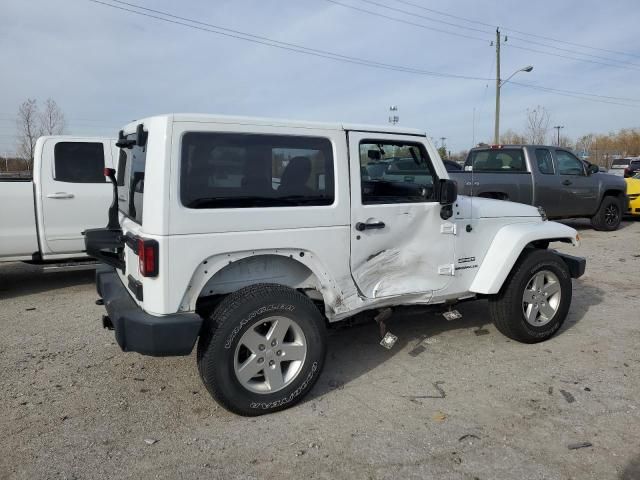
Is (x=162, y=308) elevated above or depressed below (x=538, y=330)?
above

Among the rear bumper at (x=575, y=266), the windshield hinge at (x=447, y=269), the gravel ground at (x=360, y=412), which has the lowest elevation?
the gravel ground at (x=360, y=412)

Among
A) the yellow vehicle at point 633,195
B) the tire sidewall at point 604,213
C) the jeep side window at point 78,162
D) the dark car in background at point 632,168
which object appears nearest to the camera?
the jeep side window at point 78,162

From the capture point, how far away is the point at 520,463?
2.85 m

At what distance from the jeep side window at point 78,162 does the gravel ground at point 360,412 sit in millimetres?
2302

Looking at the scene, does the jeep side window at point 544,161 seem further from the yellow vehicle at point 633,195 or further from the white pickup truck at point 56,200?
the white pickup truck at point 56,200

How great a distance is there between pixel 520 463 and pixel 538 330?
199cm

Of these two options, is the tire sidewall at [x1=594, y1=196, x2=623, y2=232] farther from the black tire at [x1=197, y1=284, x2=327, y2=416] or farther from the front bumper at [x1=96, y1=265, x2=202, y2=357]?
the front bumper at [x1=96, y1=265, x2=202, y2=357]

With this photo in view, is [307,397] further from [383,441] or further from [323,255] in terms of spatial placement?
[323,255]

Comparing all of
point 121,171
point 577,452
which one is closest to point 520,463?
point 577,452

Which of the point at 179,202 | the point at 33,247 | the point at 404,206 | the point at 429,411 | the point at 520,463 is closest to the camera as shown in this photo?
the point at 520,463

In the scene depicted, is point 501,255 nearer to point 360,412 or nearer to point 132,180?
point 360,412

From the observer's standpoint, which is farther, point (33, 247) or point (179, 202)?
point (33, 247)

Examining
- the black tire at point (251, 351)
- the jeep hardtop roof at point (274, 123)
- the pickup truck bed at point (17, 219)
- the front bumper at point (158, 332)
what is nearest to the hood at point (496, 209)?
the jeep hardtop roof at point (274, 123)

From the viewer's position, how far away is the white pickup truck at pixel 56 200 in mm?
6305
